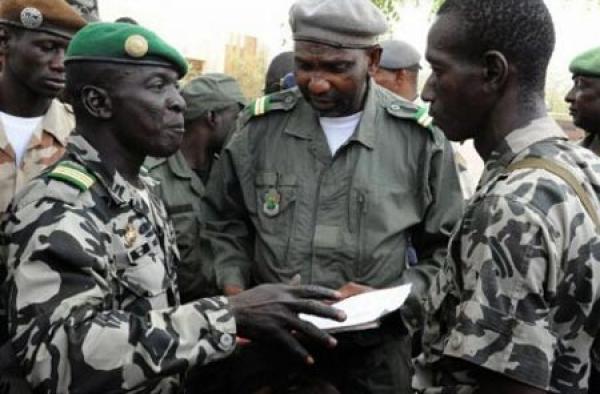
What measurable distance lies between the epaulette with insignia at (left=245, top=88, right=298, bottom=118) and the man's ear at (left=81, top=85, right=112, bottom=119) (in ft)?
3.14

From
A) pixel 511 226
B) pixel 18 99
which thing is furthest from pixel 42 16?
pixel 511 226

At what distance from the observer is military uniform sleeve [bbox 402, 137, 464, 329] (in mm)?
2949

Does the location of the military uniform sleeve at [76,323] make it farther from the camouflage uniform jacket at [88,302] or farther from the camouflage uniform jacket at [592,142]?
the camouflage uniform jacket at [592,142]

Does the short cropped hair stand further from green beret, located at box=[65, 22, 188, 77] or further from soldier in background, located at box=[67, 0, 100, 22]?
soldier in background, located at box=[67, 0, 100, 22]

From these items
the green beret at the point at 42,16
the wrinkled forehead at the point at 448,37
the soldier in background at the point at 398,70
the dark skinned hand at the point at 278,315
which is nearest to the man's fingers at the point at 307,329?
the dark skinned hand at the point at 278,315

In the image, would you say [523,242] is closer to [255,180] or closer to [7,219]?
[7,219]

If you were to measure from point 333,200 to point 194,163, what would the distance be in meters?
1.41

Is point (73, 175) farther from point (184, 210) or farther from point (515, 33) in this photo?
point (184, 210)

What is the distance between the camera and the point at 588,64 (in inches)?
173

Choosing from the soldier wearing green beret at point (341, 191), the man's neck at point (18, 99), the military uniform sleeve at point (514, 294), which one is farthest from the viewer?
the man's neck at point (18, 99)

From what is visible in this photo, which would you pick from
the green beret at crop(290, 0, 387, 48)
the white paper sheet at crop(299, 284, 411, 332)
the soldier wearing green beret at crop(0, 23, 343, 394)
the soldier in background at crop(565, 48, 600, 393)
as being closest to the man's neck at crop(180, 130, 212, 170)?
the green beret at crop(290, 0, 387, 48)

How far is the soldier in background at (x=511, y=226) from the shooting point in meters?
1.73

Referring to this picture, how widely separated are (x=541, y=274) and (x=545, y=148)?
0.33 meters

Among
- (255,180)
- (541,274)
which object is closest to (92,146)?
(255,180)
